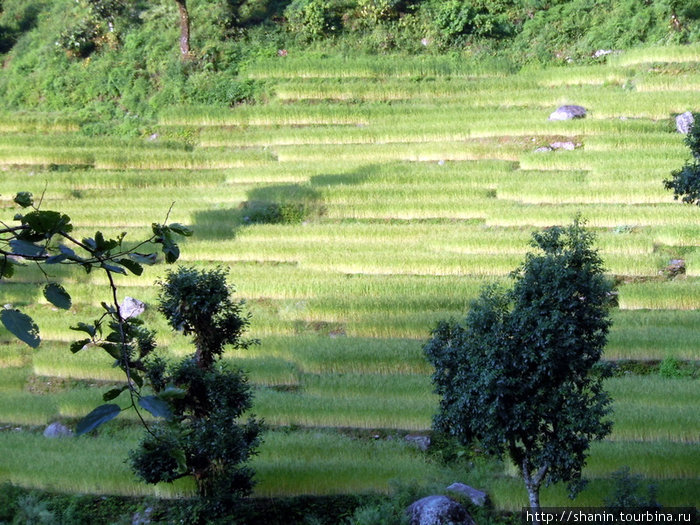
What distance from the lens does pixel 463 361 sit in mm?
9055

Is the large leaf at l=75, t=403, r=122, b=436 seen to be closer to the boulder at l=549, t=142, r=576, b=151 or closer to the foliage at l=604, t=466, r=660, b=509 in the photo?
the foliage at l=604, t=466, r=660, b=509

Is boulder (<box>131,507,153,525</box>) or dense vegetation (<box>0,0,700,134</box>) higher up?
dense vegetation (<box>0,0,700,134</box>)

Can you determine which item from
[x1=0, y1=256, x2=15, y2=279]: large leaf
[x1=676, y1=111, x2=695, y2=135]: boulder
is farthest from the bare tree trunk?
[x1=676, y1=111, x2=695, y2=135]: boulder

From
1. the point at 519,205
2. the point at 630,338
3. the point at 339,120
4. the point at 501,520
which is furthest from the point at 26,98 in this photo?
the point at 501,520

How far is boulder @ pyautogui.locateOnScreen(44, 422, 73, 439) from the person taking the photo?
12748 mm

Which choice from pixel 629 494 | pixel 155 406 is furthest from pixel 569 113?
pixel 155 406

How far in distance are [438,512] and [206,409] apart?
265 centimetres

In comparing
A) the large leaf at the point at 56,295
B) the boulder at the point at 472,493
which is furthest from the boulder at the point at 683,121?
the large leaf at the point at 56,295

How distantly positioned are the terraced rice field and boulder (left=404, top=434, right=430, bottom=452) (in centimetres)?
18

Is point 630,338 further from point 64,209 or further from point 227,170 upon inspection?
point 64,209

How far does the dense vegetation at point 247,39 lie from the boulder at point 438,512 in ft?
52.3

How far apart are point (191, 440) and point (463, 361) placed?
2.86 m

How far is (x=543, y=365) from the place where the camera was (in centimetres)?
845

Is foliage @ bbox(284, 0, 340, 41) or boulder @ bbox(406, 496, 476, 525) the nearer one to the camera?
boulder @ bbox(406, 496, 476, 525)
